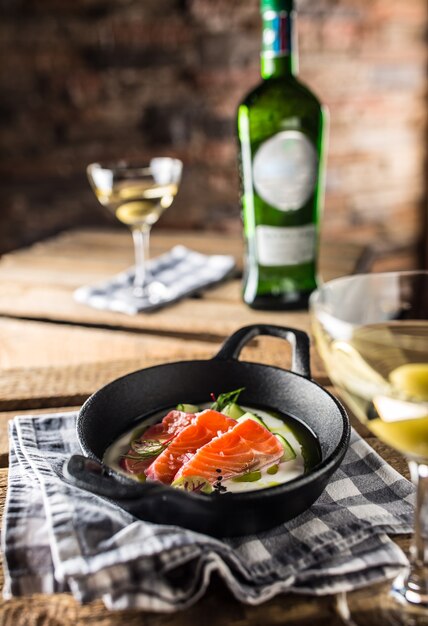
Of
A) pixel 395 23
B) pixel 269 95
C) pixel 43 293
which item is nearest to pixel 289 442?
pixel 269 95

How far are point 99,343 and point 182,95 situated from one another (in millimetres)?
1425

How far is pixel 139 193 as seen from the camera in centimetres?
121

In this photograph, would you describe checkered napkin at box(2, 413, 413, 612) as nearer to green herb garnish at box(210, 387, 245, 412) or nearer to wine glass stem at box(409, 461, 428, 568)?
wine glass stem at box(409, 461, 428, 568)

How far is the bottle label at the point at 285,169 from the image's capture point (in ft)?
3.59

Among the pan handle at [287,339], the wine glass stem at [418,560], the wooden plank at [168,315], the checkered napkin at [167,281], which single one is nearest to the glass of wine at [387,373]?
the wine glass stem at [418,560]

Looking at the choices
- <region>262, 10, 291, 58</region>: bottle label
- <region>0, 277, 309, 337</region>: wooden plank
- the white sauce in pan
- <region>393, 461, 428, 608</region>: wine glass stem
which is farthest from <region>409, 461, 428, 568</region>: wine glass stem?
<region>262, 10, 291, 58</region>: bottle label

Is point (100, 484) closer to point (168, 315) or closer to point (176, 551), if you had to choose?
point (176, 551)

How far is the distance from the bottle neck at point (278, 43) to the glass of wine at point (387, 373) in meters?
0.52

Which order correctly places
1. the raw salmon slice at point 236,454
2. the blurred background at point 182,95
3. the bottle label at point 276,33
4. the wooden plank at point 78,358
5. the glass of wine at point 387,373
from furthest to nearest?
the blurred background at point 182,95, the bottle label at point 276,33, the wooden plank at point 78,358, the raw salmon slice at point 236,454, the glass of wine at point 387,373

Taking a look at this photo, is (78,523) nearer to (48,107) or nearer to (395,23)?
(48,107)

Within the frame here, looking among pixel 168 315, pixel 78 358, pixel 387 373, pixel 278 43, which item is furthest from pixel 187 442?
pixel 278 43

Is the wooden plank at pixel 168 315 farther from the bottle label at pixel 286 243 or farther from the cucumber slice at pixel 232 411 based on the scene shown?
the cucumber slice at pixel 232 411

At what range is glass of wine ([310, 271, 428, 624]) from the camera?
46 cm

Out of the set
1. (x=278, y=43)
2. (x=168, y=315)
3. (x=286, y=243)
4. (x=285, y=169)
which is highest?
(x=278, y=43)
